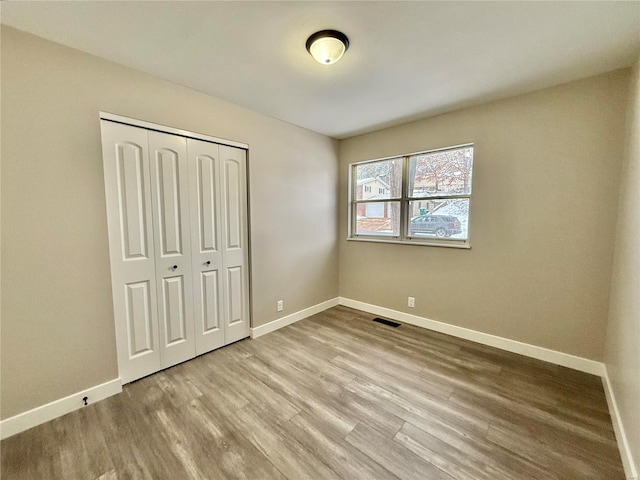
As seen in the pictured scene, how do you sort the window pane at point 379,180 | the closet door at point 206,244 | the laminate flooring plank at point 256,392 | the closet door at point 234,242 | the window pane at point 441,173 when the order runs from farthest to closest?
1. the window pane at point 379,180
2. the window pane at point 441,173
3. the closet door at point 234,242
4. the closet door at point 206,244
5. the laminate flooring plank at point 256,392

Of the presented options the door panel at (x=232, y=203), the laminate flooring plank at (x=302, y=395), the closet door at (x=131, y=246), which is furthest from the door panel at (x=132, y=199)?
the laminate flooring plank at (x=302, y=395)

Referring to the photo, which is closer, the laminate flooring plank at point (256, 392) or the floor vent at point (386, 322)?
the laminate flooring plank at point (256, 392)

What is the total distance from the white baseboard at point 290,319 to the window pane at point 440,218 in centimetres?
162

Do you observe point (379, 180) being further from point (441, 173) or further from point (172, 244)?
point (172, 244)

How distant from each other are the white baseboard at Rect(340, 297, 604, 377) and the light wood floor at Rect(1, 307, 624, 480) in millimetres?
106

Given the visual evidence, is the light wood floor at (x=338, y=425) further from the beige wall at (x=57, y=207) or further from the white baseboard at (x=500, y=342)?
the beige wall at (x=57, y=207)

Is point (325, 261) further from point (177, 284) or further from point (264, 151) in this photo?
point (177, 284)

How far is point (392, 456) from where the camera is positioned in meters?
1.44

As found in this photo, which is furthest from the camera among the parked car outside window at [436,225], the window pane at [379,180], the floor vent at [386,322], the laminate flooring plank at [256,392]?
the window pane at [379,180]

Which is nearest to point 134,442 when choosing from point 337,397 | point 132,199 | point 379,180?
point 337,397

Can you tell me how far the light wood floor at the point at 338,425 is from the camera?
1.37 meters

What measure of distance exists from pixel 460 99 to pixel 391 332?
105 inches

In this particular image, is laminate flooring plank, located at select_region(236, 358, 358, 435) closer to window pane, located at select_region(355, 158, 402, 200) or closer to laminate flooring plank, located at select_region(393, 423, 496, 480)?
laminate flooring plank, located at select_region(393, 423, 496, 480)

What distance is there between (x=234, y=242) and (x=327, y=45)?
198cm
